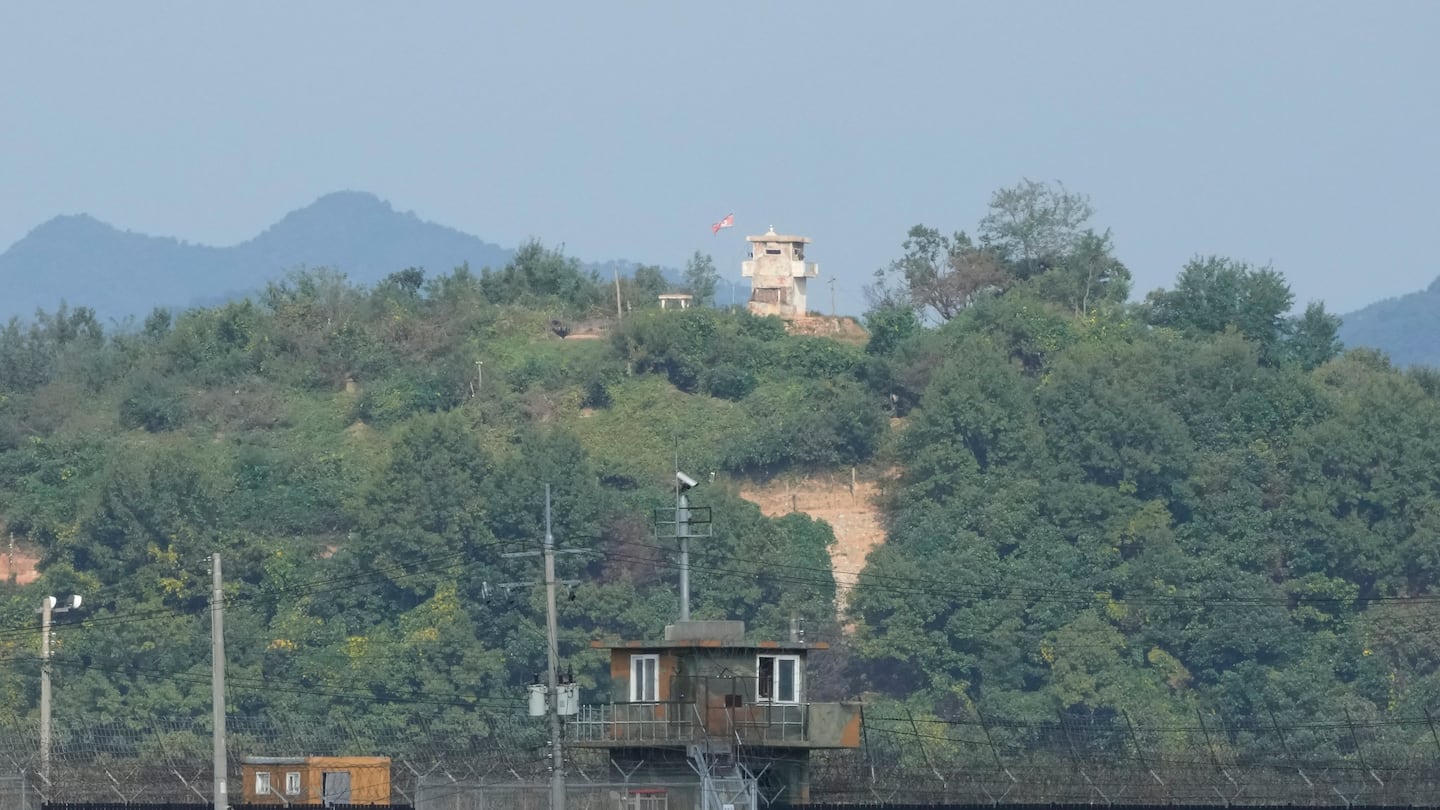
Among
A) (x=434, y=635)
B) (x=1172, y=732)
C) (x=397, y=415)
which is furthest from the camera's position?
(x=397, y=415)

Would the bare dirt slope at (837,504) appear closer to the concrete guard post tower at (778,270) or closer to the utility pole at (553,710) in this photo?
the concrete guard post tower at (778,270)

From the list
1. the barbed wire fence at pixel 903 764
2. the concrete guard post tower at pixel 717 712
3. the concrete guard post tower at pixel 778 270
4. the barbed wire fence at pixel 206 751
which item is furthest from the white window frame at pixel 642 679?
the concrete guard post tower at pixel 778 270

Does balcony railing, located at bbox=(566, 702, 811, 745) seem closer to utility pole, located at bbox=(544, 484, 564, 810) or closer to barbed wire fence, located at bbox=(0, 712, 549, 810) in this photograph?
barbed wire fence, located at bbox=(0, 712, 549, 810)

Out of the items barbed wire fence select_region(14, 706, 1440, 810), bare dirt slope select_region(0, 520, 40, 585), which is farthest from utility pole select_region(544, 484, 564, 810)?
bare dirt slope select_region(0, 520, 40, 585)

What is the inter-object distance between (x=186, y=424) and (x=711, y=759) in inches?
2862

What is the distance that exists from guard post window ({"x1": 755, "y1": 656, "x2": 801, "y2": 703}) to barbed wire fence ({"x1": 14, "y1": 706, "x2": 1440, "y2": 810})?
1044 mm

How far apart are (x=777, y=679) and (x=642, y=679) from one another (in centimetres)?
250

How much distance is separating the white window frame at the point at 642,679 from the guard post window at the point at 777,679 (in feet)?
6.06

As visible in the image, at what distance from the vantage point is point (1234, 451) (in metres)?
110

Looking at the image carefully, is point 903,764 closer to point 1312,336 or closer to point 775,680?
point 775,680

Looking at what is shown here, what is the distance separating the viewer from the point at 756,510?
10688 cm

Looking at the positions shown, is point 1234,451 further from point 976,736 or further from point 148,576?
point 148,576

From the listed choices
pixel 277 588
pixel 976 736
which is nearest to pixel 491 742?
pixel 976 736

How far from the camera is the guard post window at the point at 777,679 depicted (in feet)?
180
